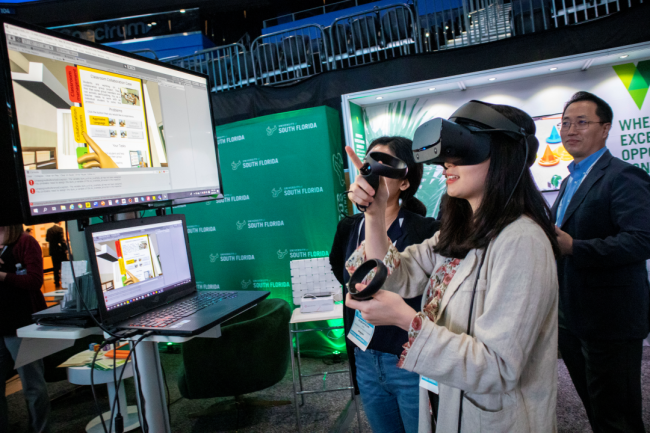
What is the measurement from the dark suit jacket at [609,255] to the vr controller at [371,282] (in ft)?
3.83

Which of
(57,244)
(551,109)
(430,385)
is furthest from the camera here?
(57,244)

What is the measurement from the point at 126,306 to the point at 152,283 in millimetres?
142

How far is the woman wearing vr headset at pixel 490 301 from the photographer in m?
0.77

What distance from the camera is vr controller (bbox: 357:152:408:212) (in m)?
1.09

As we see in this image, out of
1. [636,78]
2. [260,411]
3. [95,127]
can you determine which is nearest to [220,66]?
[260,411]

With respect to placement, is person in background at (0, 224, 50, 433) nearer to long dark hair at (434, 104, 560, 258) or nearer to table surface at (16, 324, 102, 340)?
table surface at (16, 324, 102, 340)

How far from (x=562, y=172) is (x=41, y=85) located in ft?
14.5

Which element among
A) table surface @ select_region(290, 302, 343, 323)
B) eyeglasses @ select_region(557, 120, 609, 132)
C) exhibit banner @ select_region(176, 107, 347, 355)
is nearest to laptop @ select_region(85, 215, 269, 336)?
table surface @ select_region(290, 302, 343, 323)

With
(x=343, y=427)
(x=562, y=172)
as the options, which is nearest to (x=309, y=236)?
(x=343, y=427)

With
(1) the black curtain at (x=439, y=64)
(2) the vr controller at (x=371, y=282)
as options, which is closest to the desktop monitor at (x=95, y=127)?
(2) the vr controller at (x=371, y=282)

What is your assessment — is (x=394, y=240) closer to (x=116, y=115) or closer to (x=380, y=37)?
(x=116, y=115)

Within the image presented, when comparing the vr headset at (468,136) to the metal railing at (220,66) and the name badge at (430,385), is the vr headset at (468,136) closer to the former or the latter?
the name badge at (430,385)

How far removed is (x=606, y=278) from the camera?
1.72 meters

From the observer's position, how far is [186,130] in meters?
1.67
